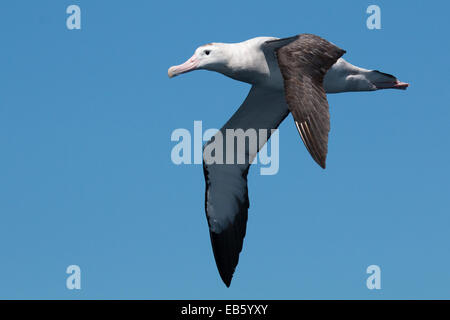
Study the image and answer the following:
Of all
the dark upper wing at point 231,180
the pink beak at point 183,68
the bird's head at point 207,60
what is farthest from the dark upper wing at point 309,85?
the dark upper wing at point 231,180

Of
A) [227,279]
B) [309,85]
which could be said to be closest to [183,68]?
[309,85]

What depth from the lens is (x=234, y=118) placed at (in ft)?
50.7

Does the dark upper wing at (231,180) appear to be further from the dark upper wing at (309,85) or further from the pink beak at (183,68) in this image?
the dark upper wing at (309,85)

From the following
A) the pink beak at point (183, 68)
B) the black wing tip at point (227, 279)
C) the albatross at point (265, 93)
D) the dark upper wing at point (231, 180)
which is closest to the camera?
the albatross at point (265, 93)

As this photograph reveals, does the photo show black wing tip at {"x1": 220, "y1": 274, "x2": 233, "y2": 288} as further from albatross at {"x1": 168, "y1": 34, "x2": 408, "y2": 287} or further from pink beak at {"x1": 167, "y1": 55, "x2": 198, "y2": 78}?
pink beak at {"x1": 167, "y1": 55, "x2": 198, "y2": 78}

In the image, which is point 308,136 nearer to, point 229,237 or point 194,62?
point 194,62

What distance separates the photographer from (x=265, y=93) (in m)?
14.8

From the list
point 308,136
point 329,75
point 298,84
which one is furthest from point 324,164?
point 329,75

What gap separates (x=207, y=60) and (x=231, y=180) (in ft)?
9.35

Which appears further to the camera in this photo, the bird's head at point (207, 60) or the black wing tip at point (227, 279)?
the black wing tip at point (227, 279)

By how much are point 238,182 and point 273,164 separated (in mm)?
1099

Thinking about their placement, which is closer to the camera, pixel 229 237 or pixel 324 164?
pixel 324 164

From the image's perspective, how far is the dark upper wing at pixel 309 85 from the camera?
11383mm

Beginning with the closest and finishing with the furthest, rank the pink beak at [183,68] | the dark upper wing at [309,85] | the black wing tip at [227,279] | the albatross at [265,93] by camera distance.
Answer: the dark upper wing at [309,85] → the albatross at [265,93] → the pink beak at [183,68] → the black wing tip at [227,279]
